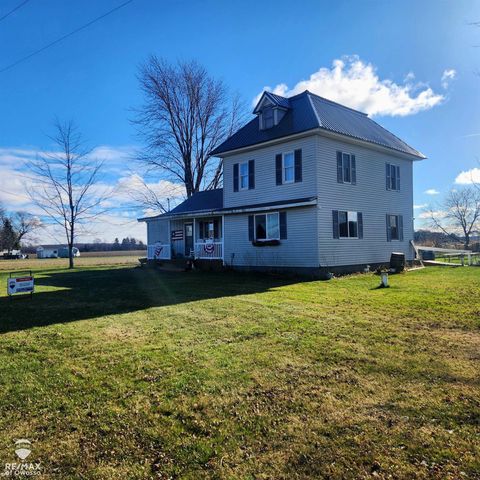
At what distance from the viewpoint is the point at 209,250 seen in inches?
855

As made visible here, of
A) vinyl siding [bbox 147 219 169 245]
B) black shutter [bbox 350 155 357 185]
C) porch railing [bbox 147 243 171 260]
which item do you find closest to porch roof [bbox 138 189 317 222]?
porch railing [bbox 147 243 171 260]

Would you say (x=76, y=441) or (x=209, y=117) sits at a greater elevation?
(x=209, y=117)

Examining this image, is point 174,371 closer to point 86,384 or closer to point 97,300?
point 86,384

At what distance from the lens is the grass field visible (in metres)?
3.08

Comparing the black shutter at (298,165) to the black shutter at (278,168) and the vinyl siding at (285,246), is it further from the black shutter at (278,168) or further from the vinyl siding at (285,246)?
the vinyl siding at (285,246)

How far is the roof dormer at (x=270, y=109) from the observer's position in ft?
62.4

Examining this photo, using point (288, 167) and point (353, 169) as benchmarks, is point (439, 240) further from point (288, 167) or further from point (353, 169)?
point (288, 167)

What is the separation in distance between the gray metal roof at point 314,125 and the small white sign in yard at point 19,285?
11.6 m

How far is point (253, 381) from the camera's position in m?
4.56

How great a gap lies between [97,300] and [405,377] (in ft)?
26.6

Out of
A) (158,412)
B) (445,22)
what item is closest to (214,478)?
(158,412)

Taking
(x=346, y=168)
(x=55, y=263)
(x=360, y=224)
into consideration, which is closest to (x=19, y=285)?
(x=346, y=168)

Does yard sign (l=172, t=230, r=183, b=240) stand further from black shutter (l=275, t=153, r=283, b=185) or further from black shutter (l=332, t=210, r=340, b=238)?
black shutter (l=332, t=210, r=340, b=238)

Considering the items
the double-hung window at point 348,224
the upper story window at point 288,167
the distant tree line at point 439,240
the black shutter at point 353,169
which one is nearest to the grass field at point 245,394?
the double-hung window at point 348,224
